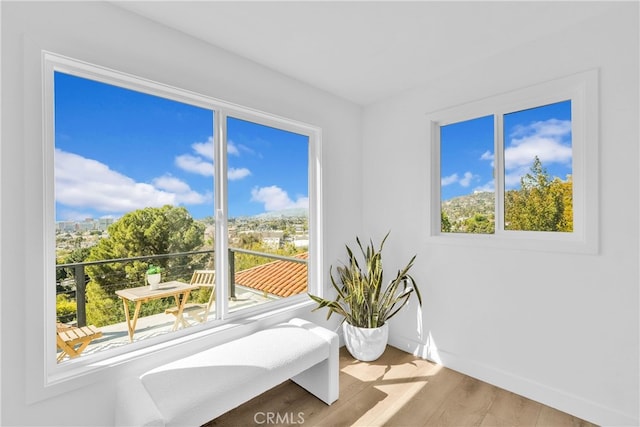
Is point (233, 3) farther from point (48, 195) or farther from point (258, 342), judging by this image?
point (258, 342)

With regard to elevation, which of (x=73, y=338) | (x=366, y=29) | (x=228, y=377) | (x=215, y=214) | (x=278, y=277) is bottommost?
(x=228, y=377)

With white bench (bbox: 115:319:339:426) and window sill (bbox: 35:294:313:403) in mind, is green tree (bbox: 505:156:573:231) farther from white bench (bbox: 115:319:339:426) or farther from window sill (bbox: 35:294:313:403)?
window sill (bbox: 35:294:313:403)

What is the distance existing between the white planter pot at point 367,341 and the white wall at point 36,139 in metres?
1.45

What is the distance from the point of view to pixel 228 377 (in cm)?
166

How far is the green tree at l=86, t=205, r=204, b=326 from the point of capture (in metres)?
1.78

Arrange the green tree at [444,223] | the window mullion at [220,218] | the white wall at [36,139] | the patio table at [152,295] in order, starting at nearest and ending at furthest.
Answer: the white wall at [36,139], the patio table at [152,295], the window mullion at [220,218], the green tree at [444,223]

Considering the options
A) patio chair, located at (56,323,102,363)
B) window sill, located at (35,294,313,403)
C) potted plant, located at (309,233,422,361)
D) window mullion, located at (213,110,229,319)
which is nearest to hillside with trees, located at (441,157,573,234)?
potted plant, located at (309,233,422,361)

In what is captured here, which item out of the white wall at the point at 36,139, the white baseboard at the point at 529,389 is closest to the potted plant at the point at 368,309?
the white baseboard at the point at 529,389

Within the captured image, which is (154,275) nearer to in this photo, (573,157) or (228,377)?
(228,377)

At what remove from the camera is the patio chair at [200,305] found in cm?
214

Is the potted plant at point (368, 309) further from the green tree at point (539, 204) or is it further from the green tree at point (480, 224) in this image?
the green tree at point (539, 204)

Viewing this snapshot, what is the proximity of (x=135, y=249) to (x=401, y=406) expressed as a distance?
209 cm

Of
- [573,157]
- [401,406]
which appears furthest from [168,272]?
[573,157]

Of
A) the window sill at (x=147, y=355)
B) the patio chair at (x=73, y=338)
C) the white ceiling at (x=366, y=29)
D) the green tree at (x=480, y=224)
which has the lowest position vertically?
the window sill at (x=147, y=355)
